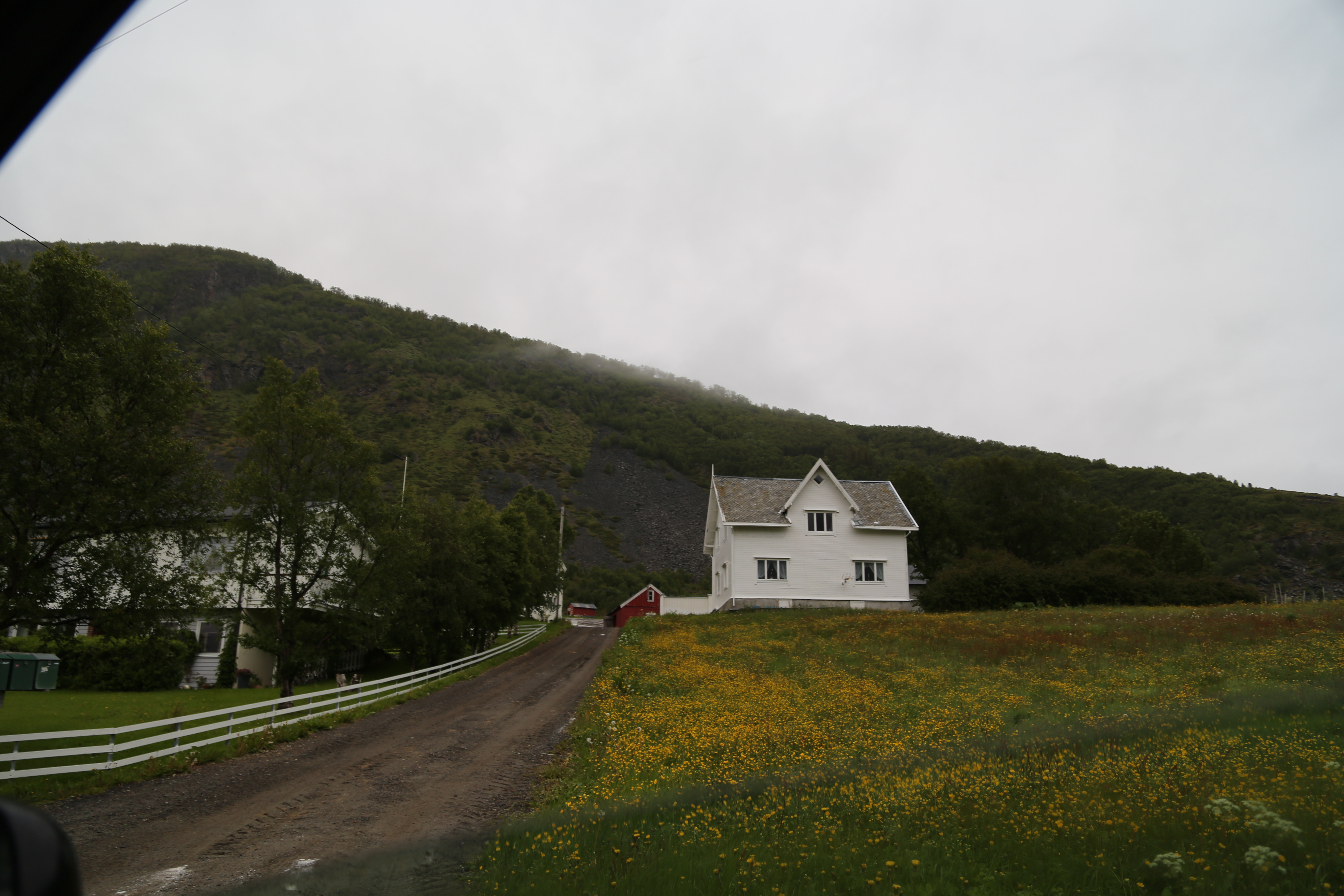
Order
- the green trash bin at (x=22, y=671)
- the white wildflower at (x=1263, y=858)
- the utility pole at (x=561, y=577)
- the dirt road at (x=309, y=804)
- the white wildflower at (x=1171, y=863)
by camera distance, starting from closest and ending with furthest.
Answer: the white wildflower at (x=1263, y=858) → the white wildflower at (x=1171, y=863) → the dirt road at (x=309, y=804) → the green trash bin at (x=22, y=671) → the utility pole at (x=561, y=577)

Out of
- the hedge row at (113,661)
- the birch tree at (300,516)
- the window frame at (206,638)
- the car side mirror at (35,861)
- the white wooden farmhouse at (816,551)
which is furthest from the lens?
the white wooden farmhouse at (816,551)

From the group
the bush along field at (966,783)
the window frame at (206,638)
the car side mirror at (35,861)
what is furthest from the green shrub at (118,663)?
the car side mirror at (35,861)

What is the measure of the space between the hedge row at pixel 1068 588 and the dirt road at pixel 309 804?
29942mm

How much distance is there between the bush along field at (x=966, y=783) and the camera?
717 cm

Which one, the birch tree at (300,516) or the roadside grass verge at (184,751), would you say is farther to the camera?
the birch tree at (300,516)

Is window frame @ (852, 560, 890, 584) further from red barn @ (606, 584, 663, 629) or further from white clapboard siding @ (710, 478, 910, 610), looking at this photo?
red barn @ (606, 584, 663, 629)

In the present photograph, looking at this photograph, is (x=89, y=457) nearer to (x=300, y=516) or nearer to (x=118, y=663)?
(x=300, y=516)

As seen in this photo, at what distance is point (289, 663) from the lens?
26.7 m

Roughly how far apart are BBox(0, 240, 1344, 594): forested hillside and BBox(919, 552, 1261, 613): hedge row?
75.0ft

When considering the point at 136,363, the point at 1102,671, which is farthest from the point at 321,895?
the point at 1102,671

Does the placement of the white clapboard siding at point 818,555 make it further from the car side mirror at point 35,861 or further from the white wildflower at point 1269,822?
the car side mirror at point 35,861

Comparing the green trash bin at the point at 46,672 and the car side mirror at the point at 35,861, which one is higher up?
the car side mirror at the point at 35,861

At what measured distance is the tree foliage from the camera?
51.0 feet

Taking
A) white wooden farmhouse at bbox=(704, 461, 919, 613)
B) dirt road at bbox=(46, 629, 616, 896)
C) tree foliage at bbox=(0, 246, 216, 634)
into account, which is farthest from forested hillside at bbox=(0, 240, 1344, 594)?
tree foliage at bbox=(0, 246, 216, 634)
